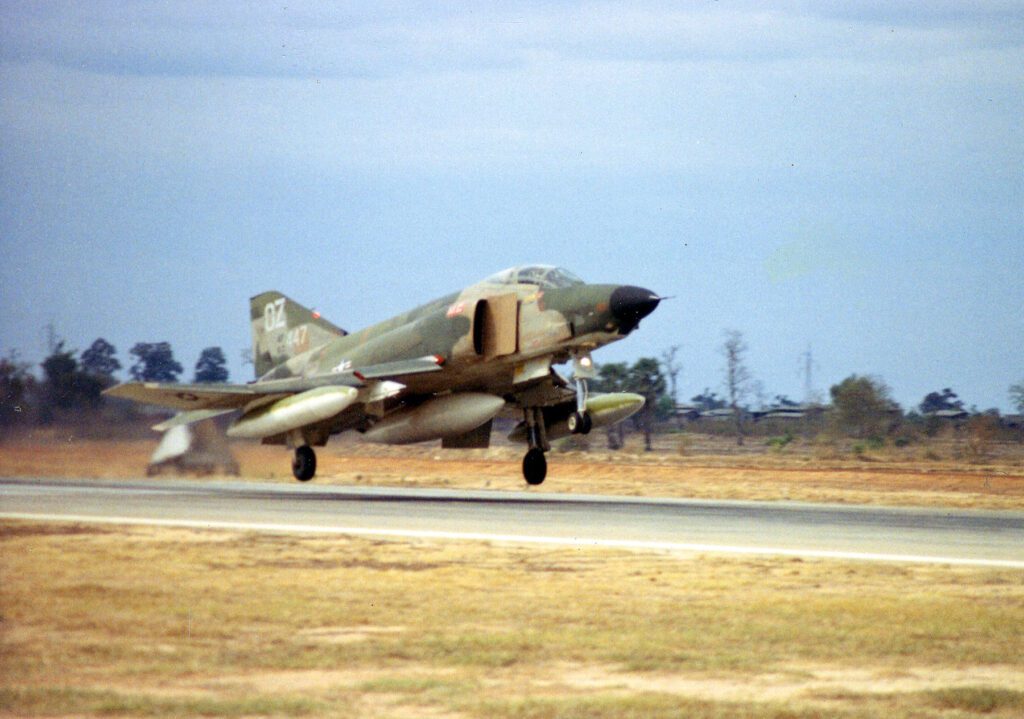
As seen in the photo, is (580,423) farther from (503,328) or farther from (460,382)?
(460,382)

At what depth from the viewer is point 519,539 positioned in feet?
54.1

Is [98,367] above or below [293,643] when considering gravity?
above

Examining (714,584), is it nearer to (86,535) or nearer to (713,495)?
(86,535)

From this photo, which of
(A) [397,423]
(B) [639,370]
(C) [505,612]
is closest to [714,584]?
(C) [505,612]

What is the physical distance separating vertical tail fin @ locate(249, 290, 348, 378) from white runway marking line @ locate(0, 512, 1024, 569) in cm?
1162

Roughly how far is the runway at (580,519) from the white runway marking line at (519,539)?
0.01 meters

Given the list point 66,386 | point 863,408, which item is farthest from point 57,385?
point 863,408

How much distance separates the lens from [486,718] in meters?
7.66

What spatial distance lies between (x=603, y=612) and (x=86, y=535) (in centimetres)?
767

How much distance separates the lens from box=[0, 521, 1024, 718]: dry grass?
8.08 m

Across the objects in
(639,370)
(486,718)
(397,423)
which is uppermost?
(639,370)

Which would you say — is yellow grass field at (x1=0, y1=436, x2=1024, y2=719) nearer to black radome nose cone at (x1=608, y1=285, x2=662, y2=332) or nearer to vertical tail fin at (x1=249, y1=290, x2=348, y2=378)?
black radome nose cone at (x1=608, y1=285, x2=662, y2=332)

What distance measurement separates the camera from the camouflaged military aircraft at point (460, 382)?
24094 millimetres

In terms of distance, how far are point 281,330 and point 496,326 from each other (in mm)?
8214
